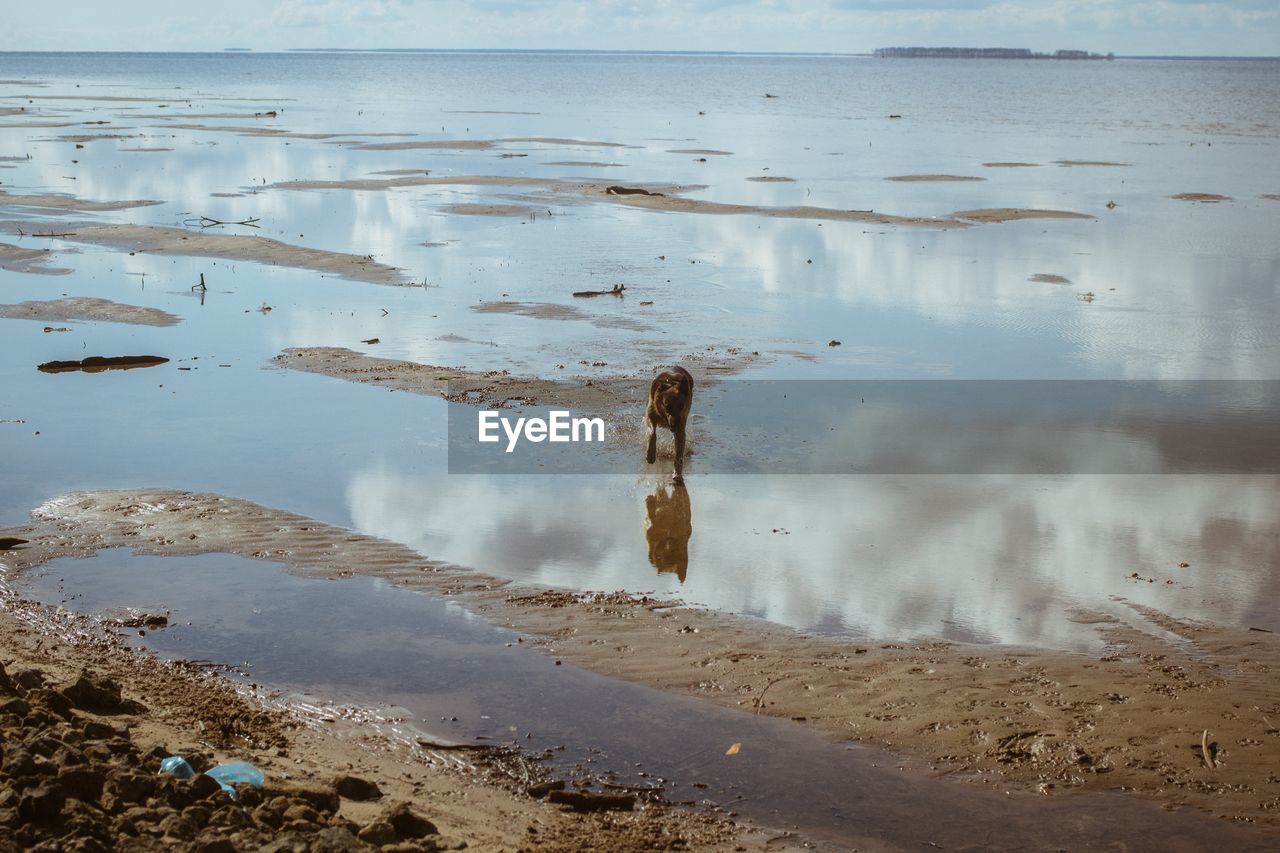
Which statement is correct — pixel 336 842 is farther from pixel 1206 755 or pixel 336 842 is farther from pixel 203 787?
pixel 1206 755

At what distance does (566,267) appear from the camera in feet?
82.9

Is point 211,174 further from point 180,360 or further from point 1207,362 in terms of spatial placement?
point 1207,362

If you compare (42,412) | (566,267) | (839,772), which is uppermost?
(566,267)

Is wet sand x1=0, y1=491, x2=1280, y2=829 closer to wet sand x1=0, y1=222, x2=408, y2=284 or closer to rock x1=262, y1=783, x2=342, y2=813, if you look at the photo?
rock x1=262, y1=783, x2=342, y2=813

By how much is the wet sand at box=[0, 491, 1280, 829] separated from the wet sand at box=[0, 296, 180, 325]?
32.4 feet

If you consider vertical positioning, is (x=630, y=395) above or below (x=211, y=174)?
below

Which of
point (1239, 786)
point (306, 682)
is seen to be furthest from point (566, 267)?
point (1239, 786)

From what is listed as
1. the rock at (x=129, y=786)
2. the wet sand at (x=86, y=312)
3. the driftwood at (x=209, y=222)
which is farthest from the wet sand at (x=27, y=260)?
the rock at (x=129, y=786)

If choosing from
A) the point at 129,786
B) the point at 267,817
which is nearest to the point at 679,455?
the point at 267,817

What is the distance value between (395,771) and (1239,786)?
4921 millimetres

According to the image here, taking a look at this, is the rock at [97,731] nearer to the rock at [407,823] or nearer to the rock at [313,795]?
the rock at [313,795]

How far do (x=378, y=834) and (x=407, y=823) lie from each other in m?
0.31

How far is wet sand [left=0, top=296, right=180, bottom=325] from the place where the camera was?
2025 centimetres

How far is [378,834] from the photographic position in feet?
20.1
